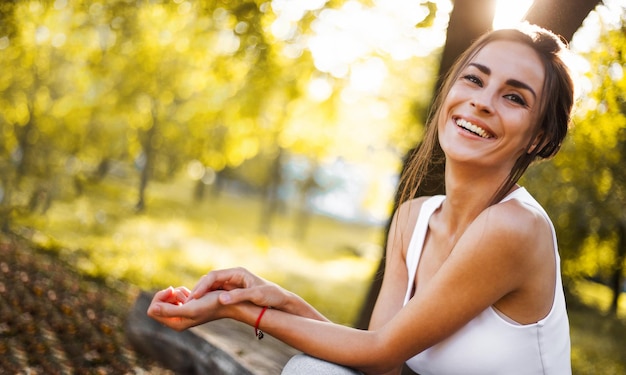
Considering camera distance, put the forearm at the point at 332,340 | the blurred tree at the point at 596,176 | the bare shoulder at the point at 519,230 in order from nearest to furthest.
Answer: the bare shoulder at the point at 519,230
the forearm at the point at 332,340
the blurred tree at the point at 596,176

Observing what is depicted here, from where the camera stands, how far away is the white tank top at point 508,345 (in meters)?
2.04

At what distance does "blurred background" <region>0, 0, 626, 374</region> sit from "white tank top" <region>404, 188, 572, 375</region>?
95 cm

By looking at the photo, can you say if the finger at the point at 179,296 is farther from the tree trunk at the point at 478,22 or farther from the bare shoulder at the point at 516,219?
the tree trunk at the point at 478,22

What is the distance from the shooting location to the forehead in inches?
84.7

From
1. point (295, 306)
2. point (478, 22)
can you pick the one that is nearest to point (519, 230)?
point (295, 306)

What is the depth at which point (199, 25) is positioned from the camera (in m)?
7.75

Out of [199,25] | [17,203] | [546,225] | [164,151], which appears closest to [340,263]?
[164,151]

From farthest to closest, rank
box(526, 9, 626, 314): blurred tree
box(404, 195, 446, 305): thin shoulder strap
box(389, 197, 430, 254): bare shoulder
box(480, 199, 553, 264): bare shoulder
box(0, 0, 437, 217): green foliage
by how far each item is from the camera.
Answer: box(0, 0, 437, 217): green foliage → box(526, 9, 626, 314): blurred tree → box(389, 197, 430, 254): bare shoulder → box(404, 195, 446, 305): thin shoulder strap → box(480, 199, 553, 264): bare shoulder

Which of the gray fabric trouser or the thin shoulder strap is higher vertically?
the thin shoulder strap

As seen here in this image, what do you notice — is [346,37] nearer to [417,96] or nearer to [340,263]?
[417,96]

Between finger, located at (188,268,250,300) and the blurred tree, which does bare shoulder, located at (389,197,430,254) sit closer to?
finger, located at (188,268,250,300)

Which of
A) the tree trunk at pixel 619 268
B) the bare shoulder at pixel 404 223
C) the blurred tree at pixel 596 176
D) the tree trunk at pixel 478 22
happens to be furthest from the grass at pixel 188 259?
the bare shoulder at pixel 404 223

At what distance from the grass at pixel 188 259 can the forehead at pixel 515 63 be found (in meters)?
7.92

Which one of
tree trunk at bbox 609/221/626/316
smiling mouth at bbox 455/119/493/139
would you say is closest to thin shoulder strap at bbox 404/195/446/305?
smiling mouth at bbox 455/119/493/139
